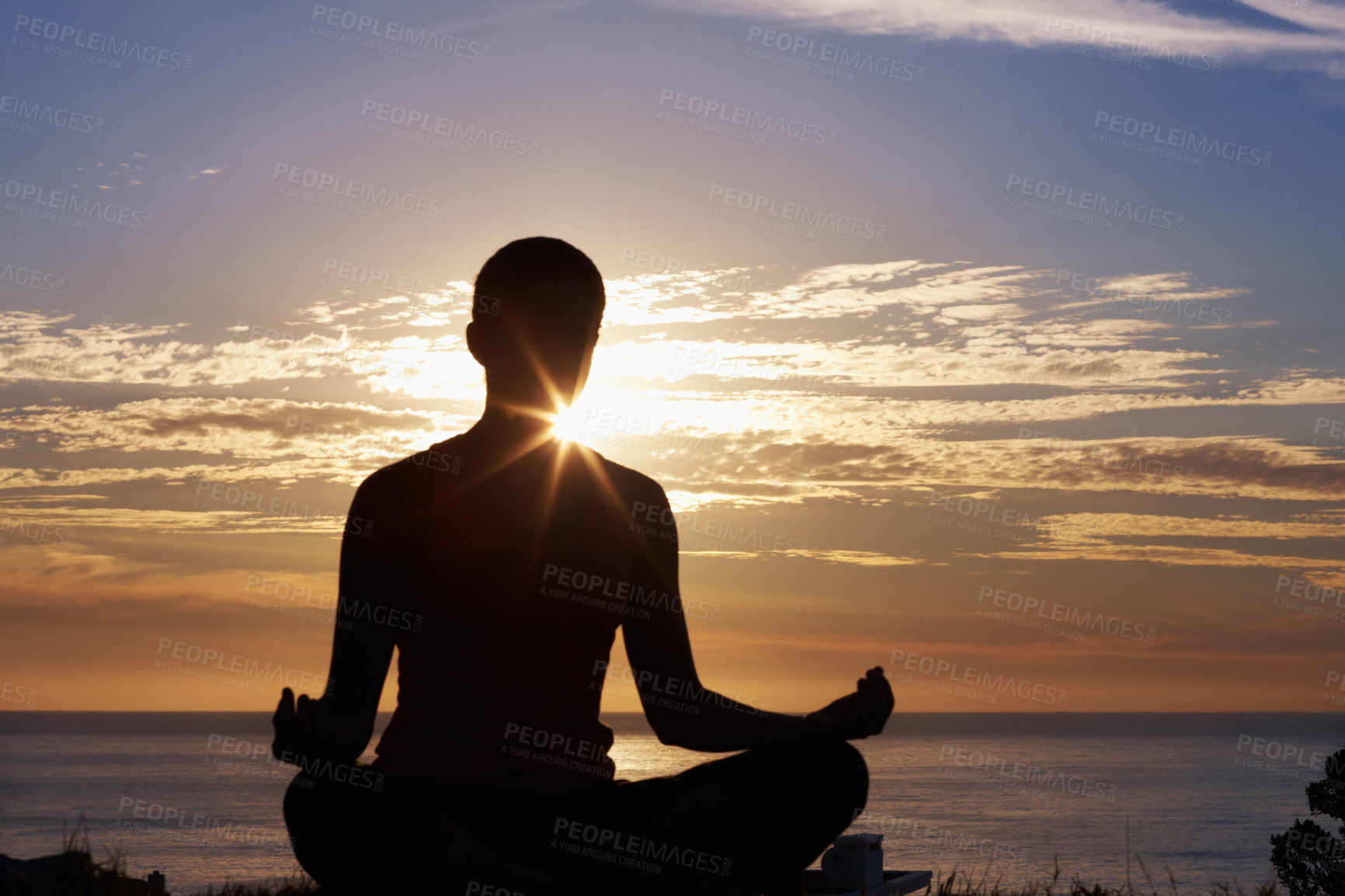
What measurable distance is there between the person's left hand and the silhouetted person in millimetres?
49

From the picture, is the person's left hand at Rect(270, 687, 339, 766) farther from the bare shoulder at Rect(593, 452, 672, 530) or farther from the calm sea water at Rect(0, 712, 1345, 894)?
the calm sea water at Rect(0, 712, 1345, 894)

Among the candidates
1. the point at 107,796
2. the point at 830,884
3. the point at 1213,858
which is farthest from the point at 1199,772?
the point at 830,884

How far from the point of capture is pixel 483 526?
303 centimetres

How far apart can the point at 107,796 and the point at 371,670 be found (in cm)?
15703

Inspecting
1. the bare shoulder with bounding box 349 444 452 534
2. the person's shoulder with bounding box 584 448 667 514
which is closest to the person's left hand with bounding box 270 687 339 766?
the bare shoulder with bounding box 349 444 452 534

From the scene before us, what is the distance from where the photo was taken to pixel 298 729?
2.34 m

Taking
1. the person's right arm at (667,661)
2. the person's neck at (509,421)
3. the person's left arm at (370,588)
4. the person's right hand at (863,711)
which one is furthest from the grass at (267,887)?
the person's neck at (509,421)

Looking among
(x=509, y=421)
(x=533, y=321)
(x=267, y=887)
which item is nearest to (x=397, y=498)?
(x=509, y=421)

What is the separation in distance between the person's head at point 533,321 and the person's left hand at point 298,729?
1235 mm

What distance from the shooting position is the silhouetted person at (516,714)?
8.71ft

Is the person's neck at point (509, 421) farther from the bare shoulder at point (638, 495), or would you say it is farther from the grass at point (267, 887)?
the grass at point (267, 887)

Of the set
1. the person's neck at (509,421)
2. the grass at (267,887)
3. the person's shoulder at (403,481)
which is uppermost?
the person's neck at (509,421)

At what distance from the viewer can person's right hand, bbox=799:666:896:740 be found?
2.82m

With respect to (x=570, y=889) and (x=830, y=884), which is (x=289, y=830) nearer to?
(x=570, y=889)
